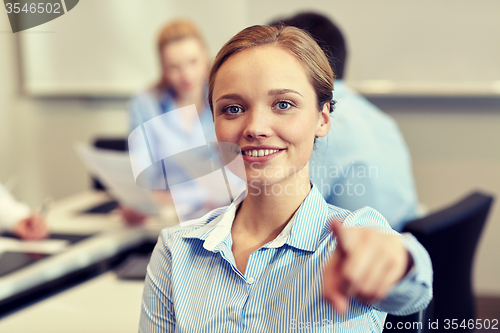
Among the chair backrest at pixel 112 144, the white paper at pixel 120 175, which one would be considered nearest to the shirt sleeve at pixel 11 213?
the white paper at pixel 120 175

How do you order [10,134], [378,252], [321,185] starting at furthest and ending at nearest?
[10,134]
[321,185]
[378,252]

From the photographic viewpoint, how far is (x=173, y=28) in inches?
80.9

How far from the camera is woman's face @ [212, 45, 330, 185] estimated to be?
0.58 metres

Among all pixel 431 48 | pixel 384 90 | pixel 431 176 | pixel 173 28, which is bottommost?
pixel 431 176

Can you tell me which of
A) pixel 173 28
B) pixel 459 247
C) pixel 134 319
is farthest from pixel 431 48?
pixel 134 319

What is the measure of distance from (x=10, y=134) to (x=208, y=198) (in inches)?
97.3

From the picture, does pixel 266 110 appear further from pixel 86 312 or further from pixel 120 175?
pixel 120 175

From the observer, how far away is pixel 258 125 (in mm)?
579

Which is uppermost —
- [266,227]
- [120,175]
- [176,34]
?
[176,34]

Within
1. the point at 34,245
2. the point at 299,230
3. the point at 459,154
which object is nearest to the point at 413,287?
the point at 299,230

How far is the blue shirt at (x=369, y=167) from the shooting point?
111cm

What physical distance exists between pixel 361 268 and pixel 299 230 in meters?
0.25

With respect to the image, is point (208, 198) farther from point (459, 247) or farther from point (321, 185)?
point (459, 247)

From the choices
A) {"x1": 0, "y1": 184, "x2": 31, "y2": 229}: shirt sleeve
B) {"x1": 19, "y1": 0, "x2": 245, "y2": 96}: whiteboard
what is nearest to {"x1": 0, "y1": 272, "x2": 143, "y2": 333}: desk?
{"x1": 0, "y1": 184, "x2": 31, "y2": 229}: shirt sleeve
